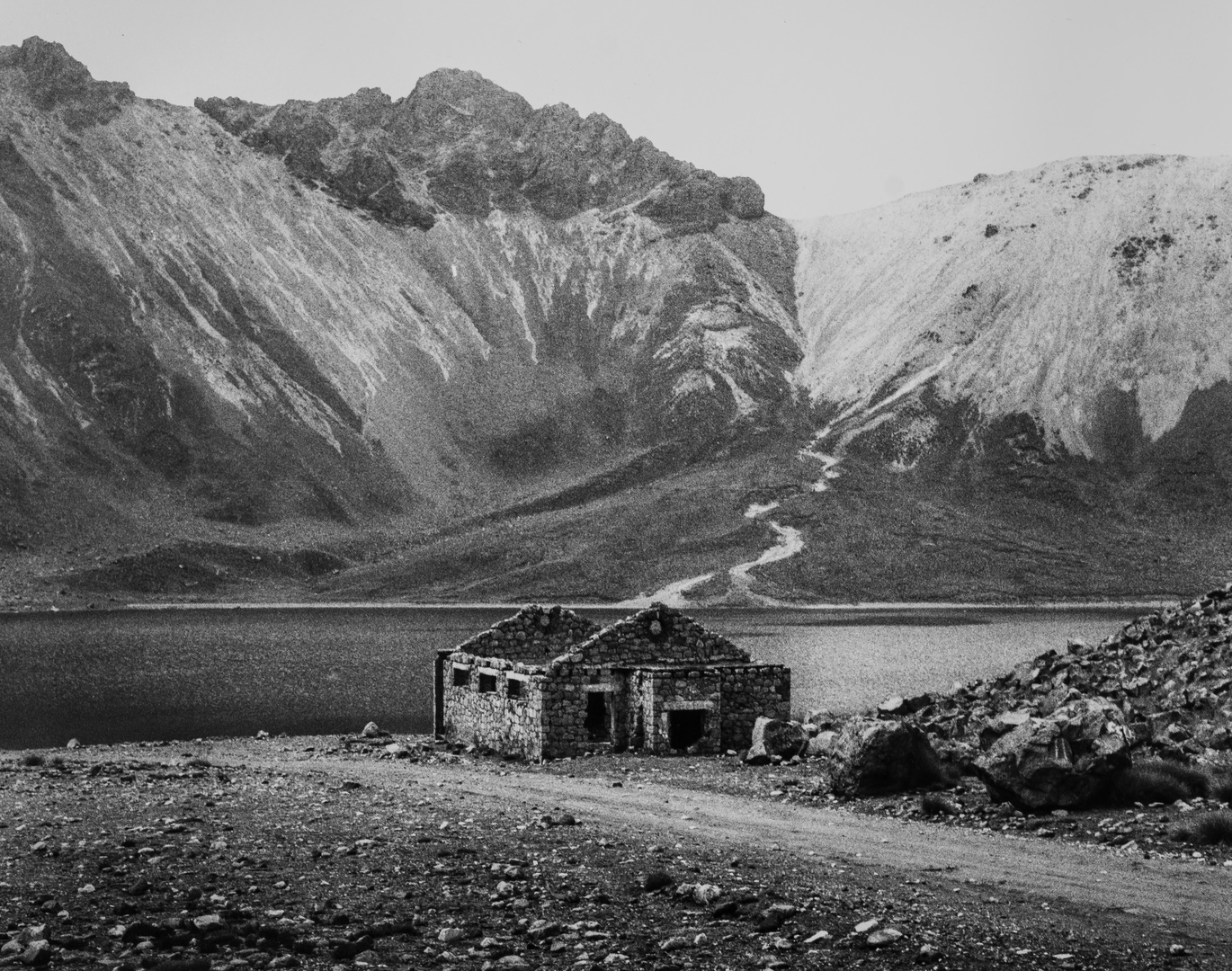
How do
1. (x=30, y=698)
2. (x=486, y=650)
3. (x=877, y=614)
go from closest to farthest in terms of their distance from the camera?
(x=486, y=650) → (x=30, y=698) → (x=877, y=614)

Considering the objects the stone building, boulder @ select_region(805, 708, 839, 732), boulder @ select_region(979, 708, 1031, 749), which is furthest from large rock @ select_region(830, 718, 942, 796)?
boulder @ select_region(805, 708, 839, 732)

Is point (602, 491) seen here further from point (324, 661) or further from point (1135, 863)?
point (1135, 863)

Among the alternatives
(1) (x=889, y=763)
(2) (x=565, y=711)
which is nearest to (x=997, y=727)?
(1) (x=889, y=763)

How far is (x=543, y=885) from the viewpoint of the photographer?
18.0 meters

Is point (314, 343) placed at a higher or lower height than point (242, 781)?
higher

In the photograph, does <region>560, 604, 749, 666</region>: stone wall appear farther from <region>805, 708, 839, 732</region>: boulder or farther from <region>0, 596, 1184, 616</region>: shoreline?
<region>0, 596, 1184, 616</region>: shoreline

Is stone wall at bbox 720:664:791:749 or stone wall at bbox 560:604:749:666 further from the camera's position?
stone wall at bbox 720:664:791:749

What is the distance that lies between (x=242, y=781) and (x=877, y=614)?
120 meters

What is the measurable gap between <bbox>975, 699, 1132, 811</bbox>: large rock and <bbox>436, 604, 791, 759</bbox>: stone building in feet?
33.3

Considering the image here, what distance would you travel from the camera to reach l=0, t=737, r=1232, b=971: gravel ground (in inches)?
598

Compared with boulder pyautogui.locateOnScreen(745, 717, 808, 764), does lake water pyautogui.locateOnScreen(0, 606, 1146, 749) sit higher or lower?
lower

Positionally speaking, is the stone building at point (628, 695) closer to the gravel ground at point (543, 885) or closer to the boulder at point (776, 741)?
the boulder at point (776, 741)

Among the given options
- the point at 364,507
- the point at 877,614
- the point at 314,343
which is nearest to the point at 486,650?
the point at 877,614

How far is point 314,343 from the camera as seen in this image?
198000mm
